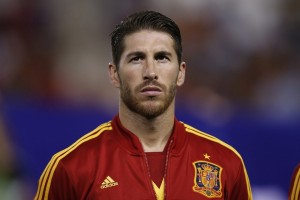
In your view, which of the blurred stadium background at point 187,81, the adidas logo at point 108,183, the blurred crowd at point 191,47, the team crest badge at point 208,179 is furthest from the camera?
the blurred crowd at point 191,47

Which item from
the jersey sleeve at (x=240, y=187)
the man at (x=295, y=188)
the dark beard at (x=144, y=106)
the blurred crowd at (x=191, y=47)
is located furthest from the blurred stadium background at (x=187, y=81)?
the dark beard at (x=144, y=106)

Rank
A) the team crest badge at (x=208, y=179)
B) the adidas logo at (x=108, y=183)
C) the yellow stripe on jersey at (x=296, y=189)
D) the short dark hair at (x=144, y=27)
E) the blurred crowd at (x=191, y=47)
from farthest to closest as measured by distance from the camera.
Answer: the blurred crowd at (x=191, y=47)
the yellow stripe on jersey at (x=296, y=189)
the short dark hair at (x=144, y=27)
the team crest badge at (x=208, y=179)
the adidas logo at (x=108, y=183)

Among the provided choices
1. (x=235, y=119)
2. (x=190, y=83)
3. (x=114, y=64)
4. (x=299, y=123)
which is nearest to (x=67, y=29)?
(x=190, y=83)

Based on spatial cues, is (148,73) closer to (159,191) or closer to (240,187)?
(159,191)

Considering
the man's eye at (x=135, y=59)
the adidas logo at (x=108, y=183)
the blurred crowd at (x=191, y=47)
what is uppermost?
the blurred crowd at (x=191, y=47)

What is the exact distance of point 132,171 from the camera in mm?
4477

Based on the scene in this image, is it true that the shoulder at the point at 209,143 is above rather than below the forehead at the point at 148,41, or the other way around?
below

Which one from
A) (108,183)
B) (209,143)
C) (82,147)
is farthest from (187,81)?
(108,183)

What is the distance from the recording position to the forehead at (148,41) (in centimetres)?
455

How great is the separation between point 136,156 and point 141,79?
0.47 m

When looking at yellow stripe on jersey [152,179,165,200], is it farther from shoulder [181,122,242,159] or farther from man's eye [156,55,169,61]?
man's eye [156,55,169,61]

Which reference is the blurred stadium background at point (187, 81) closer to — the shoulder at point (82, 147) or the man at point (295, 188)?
the man at point (295, 188)

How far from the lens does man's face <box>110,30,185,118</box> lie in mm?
4445

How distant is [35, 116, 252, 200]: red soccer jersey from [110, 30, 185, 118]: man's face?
23 cm
